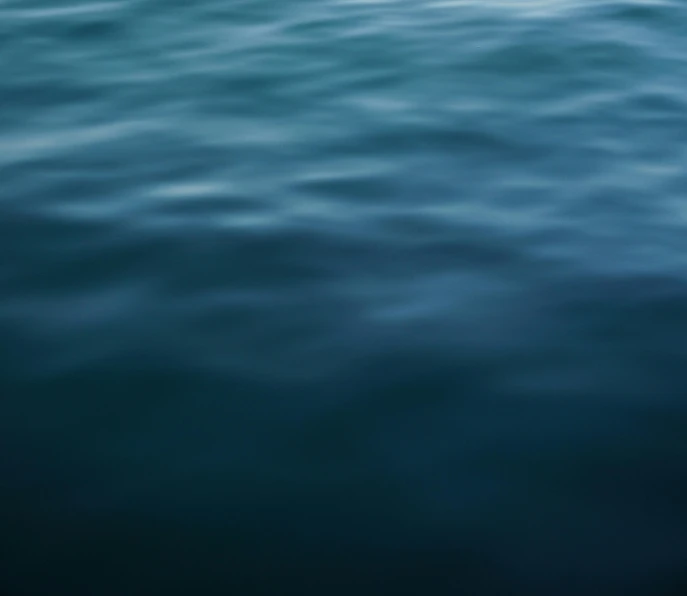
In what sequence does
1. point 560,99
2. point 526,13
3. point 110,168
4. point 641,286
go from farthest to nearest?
point 526,13 → point 560,99 → point 110,168 → point 641,286

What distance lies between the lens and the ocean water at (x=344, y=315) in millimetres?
3123

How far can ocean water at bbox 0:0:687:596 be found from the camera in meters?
3.12

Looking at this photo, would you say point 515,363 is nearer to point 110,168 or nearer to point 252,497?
point 252,497

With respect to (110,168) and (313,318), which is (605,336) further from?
(110,168)

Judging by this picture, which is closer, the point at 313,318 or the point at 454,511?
the point at 454,511

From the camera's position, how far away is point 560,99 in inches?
230

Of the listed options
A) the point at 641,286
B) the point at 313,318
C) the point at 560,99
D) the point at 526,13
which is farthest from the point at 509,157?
the point at 526,13

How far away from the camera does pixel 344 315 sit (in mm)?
4082

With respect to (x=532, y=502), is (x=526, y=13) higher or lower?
higher

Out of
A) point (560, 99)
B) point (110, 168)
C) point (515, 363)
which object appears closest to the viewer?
point (515, 363)

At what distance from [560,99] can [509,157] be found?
837mm

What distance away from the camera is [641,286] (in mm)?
A: 4223

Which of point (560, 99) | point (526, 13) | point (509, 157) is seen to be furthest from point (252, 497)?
point (526, 13)

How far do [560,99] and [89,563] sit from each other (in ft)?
12.7
